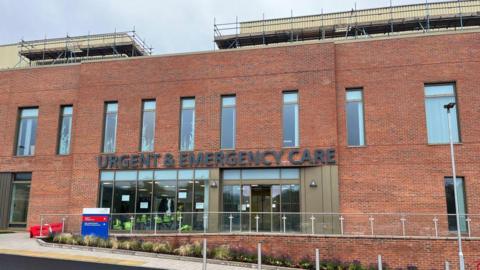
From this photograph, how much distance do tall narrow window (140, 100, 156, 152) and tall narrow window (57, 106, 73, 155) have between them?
15.4 ft

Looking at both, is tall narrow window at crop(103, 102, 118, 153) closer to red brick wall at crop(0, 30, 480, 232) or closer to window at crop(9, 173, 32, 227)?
red brick wall at crop(0, 30, 480, 232)

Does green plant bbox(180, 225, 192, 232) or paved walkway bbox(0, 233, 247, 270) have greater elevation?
green plant bbox(180, 225, 192, 232)

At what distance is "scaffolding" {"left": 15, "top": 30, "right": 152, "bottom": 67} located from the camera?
30.4 m

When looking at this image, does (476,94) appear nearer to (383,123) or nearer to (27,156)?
(383,123)

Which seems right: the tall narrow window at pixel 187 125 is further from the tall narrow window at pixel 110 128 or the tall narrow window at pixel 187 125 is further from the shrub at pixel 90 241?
the shrub at pixel 90 241

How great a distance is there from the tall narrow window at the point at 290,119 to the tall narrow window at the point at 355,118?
2.53 metres

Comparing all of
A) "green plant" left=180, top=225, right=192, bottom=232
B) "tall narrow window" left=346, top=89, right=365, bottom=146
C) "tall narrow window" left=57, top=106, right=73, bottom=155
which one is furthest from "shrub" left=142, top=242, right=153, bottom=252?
"tall narrow window" left=346, top=89, right=365, bottom=146

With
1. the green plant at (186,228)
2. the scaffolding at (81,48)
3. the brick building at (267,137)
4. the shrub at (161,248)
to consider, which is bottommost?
the shrub at (161,248)

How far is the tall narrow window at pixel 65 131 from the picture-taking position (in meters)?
26.5

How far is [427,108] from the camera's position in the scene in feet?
72.4

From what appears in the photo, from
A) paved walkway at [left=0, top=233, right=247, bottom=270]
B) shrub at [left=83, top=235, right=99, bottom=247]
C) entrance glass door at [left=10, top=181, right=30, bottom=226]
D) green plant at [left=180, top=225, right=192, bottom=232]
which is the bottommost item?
paved walkway at [left=0, top=233, right=247, bottom=270]

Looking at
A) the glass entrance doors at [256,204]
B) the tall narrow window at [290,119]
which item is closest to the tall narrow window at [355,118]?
the tall narrow window at [290,119]

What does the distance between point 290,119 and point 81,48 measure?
15667 mm

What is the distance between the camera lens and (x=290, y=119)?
75.9ft
